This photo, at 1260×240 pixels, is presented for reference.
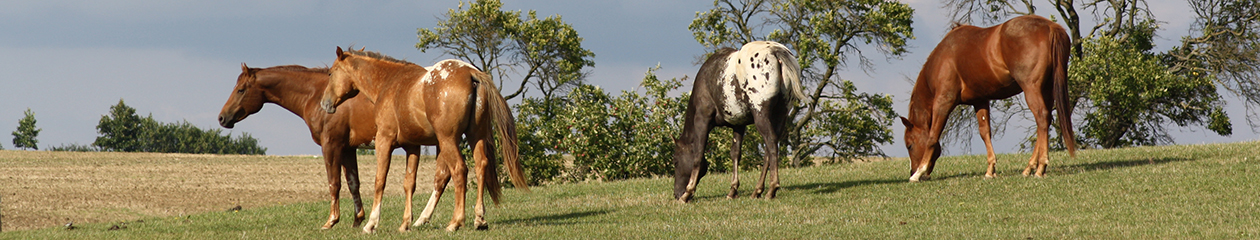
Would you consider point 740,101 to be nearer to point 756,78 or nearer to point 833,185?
point 756,78

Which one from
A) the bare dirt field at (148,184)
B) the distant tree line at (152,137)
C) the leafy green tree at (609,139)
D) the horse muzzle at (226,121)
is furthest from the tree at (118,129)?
the horse muzzle at (226,121)

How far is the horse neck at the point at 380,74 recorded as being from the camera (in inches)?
409

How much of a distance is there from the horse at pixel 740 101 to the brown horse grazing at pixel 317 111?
4326mm

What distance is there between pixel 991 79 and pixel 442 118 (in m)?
8.86

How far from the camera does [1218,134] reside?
35375 millimetres

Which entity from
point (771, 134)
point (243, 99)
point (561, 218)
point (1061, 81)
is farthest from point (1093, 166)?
point (243, 99)

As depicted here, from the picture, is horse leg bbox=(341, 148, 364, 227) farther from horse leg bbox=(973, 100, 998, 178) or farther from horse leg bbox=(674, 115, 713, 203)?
horse leg bbox=(973, 100, 998, 178)

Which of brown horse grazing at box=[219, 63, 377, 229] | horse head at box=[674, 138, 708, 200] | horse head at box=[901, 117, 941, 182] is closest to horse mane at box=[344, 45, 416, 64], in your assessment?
brown horse grazing at box=[219, 63, 377, 229]

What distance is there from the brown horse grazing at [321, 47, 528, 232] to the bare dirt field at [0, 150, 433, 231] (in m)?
6.11

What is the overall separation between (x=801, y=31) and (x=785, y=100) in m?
21.5

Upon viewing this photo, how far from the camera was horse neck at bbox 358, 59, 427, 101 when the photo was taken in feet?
34.1

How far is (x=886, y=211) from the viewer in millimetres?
11969

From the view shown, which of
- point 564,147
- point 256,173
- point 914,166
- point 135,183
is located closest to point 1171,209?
point 914,166

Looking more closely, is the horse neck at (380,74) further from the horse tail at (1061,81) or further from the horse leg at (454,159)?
the horse tail at (1061,81)
